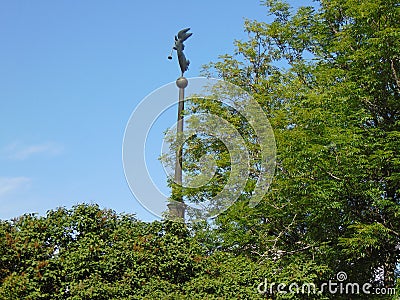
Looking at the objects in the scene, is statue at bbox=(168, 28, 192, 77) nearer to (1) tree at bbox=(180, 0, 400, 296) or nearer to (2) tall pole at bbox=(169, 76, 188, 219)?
(2) tall pole at bbox=(169, 76, 188, 219)

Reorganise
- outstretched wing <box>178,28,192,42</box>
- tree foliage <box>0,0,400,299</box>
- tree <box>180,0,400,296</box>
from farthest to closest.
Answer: outstretched wing <box>178,28,192,42</box> → tree <box>180,0,400,296</box> → tree foliage <box>0,0,400,299</box>

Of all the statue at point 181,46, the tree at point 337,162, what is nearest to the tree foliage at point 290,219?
the tree at point 337,162

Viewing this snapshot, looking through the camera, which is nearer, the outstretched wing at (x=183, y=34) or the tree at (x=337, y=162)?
the tree at (x=337, y=162)

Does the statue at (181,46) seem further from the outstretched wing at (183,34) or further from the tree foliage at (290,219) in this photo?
the tree foliage at (290,219)

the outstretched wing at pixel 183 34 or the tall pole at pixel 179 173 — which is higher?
the outstretched wing at pixel 183 34

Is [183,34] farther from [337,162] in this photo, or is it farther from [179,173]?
[337,162]

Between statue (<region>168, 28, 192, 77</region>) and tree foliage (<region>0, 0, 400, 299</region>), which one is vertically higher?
statue (<region>168, 28, 192, 77</region>)

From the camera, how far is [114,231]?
27.9 ft

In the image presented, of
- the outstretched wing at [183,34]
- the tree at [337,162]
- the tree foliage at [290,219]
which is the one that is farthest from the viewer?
the outstretched wing at [183,34]

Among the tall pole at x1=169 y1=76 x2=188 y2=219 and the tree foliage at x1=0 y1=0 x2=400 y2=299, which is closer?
the tree foliage at x1=0 y1=0 x2=400 y2=299

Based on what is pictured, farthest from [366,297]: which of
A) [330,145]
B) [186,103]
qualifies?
[186,103]

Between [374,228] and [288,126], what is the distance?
153 inches

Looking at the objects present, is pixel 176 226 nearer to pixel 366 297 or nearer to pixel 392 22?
pixel 366 297

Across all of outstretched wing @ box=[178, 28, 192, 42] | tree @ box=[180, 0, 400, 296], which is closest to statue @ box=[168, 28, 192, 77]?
outstretched wing @ box=[178, 28, 192, 42]
